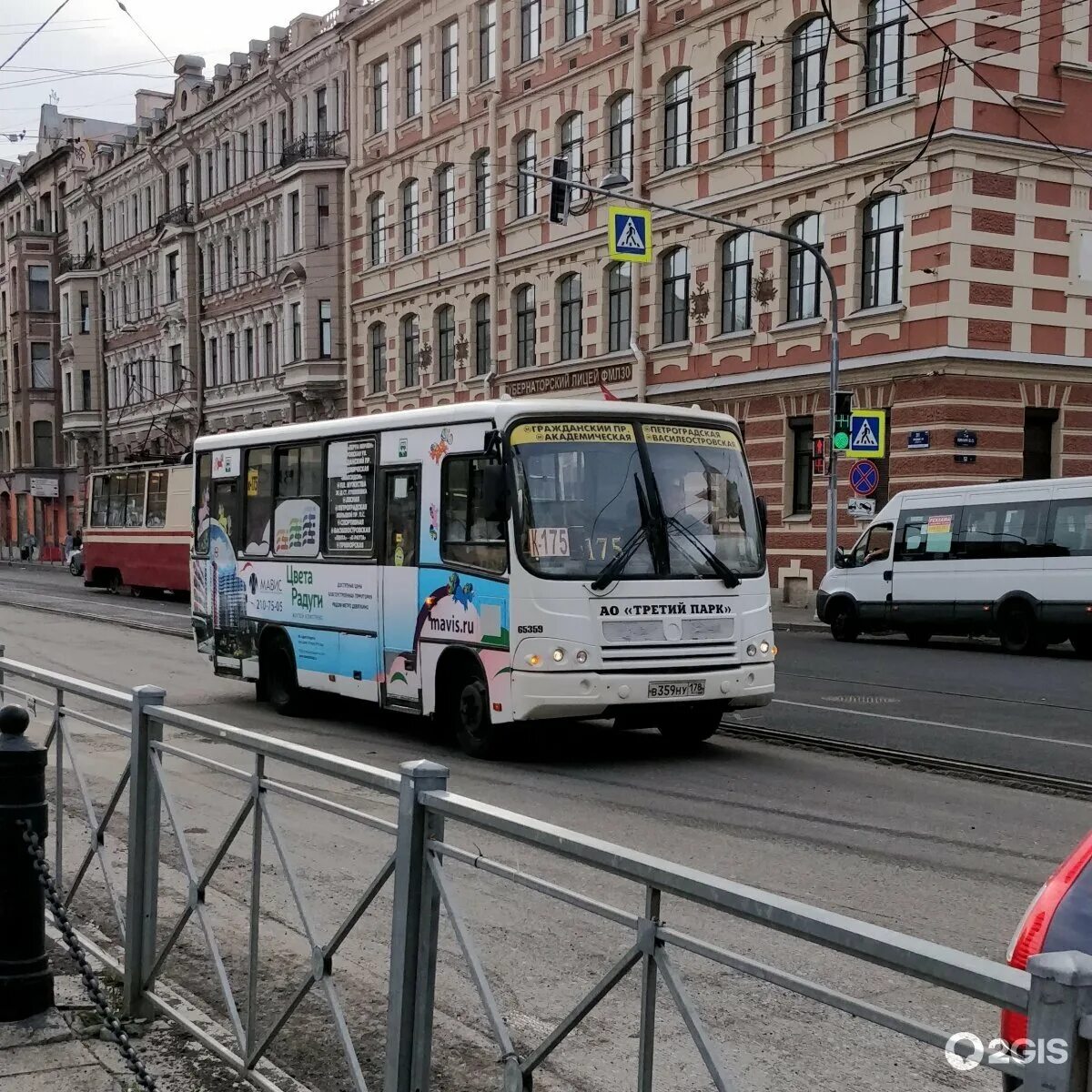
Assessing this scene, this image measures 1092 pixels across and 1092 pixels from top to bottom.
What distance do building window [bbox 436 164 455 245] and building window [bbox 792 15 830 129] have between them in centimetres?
1381

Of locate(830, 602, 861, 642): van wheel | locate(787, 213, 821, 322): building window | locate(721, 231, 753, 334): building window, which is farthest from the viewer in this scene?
locate(721, 231, 753, 334): building window

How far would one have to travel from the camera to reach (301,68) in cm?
4862

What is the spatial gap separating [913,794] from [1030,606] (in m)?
12.6

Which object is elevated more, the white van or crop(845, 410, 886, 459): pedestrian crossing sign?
crop(845, 410, 886, 459): pedestrian crossing sign

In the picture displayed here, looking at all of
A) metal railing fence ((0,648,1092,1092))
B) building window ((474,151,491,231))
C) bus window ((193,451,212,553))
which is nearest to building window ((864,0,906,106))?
building window ((474,151,491,231))

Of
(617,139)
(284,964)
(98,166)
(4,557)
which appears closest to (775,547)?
(617,139)

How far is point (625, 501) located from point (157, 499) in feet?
89.7

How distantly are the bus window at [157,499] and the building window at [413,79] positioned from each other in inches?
570

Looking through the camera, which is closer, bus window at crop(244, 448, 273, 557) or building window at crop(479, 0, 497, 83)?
bus window at crop(244, 448, 273, 557)

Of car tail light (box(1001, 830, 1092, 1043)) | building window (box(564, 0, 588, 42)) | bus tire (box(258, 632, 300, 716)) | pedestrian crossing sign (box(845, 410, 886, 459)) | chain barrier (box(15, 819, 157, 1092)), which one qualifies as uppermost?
building window (box(564, 0, 588, 42))

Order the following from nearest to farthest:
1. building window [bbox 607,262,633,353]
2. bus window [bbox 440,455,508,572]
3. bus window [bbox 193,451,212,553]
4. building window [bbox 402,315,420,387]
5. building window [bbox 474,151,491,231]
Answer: bus window [bbox 440,455,508,572] < bus window [bbox 193,451,212,553] < building window [bbox 607,262,633,353] < building window [bbox 474,151,491,231] < building window [bbox 402,315,420,387]

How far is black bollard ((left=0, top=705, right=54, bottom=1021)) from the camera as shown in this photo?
4734mm

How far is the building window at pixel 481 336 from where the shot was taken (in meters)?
40.0

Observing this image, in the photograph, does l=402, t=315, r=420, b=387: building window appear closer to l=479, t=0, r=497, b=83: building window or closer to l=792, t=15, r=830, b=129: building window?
l=479, t=0, r=497, b=83: building window
